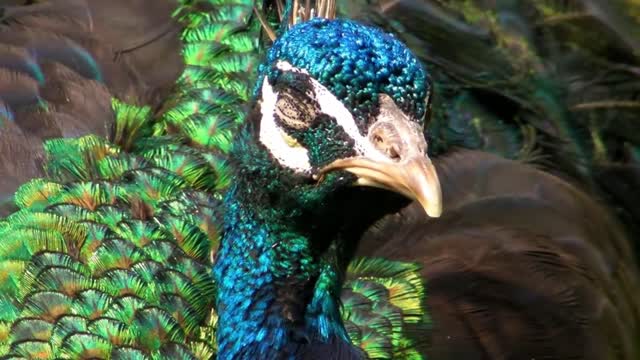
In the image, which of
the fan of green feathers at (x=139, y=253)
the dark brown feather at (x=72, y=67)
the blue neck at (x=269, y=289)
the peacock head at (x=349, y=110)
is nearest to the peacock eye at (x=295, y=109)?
the peacock head at (x=349, y=110)

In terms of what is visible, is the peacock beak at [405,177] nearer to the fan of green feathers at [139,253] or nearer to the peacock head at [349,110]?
the peacock head at [349,110]

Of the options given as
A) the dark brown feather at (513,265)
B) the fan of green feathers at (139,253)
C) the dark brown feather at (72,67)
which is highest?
the dark brown feather at (72,67)

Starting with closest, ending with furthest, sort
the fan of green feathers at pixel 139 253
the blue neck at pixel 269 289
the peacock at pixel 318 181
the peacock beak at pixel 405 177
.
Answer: the peacock beak at pixel 405 177
the peacock at pixel 318 181
the blue neck at pixel 269 289
the fan of green feathers at pixel 139 253

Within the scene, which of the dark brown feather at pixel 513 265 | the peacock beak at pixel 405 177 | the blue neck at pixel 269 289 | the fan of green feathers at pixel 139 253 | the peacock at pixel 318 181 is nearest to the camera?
the peacock beak at pixel 405 177

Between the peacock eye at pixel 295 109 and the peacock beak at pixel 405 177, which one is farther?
the peacock eye at pixel 295 109

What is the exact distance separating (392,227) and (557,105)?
84 cm

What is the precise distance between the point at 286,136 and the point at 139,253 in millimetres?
778

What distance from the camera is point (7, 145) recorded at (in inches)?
135

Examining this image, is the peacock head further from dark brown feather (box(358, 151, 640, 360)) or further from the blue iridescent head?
dark brown feather (box(358, 151, 640, 360))

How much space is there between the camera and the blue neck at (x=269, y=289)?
262cm

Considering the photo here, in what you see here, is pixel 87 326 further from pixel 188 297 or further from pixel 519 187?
pixel 519 187

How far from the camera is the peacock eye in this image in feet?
7.84

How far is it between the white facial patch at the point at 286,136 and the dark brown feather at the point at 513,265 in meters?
0.93

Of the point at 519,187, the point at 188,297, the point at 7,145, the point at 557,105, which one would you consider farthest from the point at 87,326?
the point at 557,105
